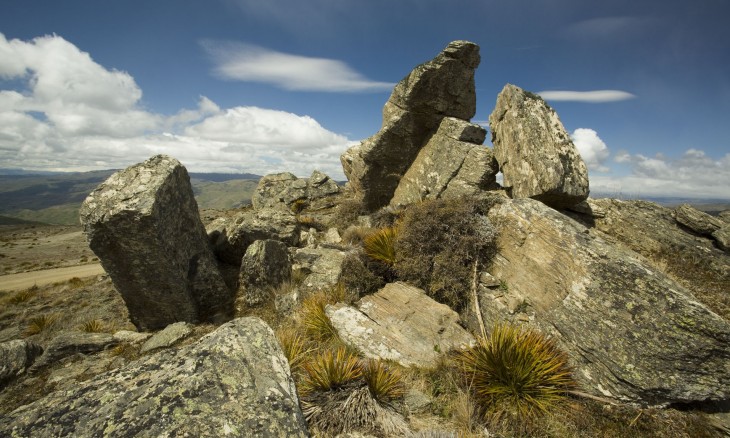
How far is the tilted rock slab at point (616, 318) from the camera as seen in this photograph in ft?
20.4

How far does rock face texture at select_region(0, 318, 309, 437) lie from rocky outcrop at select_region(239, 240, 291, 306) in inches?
290

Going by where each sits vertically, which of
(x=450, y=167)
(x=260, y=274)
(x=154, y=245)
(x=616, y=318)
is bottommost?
(x=260, y=274)

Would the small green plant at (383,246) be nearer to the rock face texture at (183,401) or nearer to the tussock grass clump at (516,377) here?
the tussock grass clump at (516,377)

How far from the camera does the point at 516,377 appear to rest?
6230 millimetres

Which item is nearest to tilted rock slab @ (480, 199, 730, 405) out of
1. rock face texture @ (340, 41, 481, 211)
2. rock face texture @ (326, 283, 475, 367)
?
rock face texture @ (326, 283, 475, 367)

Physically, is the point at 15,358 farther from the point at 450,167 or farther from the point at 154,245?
the point at 450,167

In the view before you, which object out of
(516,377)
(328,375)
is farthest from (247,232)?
(516,377)

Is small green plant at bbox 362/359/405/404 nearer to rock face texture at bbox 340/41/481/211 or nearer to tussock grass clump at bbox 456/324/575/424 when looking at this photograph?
tussock grass clump at bbox 456/324/575/424

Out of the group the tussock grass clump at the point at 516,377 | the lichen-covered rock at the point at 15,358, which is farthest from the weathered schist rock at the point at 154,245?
the tussock grass clump at the point at 516,377

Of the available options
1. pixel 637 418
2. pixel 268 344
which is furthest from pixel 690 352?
pixel 268 344

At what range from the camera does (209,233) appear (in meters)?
14.8

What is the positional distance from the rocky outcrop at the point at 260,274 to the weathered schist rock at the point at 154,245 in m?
0.98

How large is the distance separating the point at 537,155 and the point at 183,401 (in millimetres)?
11590

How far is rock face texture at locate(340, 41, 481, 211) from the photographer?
15.6m
